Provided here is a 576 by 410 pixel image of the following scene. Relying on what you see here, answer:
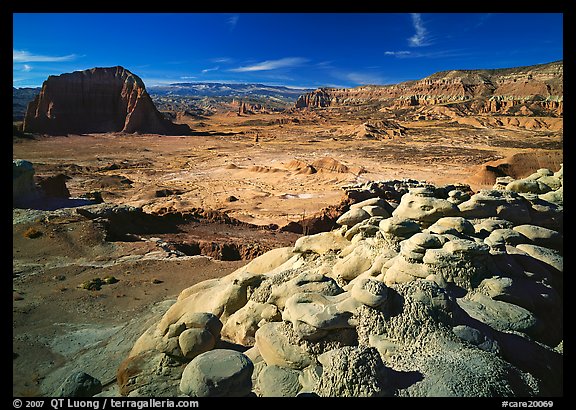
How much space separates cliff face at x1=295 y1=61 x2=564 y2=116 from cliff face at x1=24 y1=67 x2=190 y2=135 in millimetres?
Answer: 67471

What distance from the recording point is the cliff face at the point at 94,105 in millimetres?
51906

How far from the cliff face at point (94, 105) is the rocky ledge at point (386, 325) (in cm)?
5547

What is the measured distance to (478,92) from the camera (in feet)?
318

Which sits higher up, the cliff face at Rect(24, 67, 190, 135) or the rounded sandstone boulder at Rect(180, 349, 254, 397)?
the cliff face at Rect(24, 67, 190, 135)

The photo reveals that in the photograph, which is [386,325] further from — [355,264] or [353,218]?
[353,218]

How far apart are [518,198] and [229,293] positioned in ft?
27.3

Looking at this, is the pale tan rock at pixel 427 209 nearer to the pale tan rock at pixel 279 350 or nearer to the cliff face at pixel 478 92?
the pale tan rock at pixel 279 350

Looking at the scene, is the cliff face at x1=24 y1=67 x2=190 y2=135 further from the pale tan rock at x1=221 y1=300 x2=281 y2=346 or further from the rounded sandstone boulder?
the rounded sandstone boulder

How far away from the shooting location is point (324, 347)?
4875mm

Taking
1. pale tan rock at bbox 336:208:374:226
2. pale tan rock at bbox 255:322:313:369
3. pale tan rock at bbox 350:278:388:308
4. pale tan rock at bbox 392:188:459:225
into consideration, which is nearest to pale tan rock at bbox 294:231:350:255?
pale tan rock at bbox 336:208:374:226

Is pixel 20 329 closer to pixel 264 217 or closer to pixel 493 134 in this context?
pixel 264 217

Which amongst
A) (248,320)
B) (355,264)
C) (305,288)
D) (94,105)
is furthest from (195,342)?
(94,105)

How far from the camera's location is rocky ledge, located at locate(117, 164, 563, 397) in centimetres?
410
